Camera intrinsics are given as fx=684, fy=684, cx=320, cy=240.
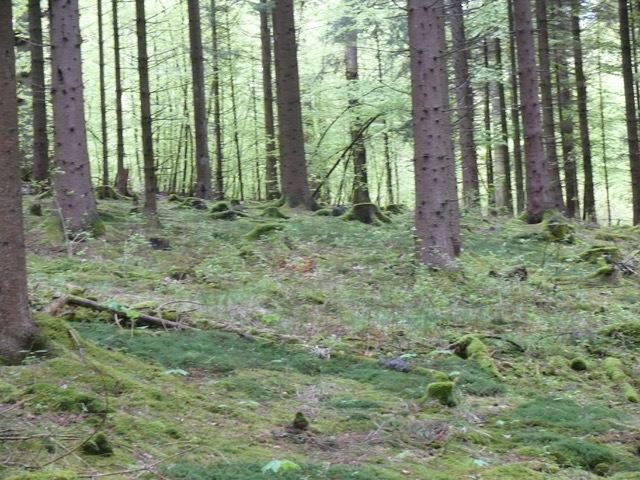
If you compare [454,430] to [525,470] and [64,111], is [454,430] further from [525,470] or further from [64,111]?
[64,111]

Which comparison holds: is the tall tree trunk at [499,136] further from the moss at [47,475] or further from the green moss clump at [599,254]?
the moss at [47,475]

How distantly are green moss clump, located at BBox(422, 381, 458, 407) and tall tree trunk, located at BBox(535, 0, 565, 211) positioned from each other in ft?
38.7

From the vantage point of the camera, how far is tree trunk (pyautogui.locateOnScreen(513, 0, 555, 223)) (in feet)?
47.3

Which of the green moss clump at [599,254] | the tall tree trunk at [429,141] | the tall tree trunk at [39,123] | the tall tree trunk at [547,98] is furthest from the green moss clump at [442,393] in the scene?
the tall tree trunk at [39,123]

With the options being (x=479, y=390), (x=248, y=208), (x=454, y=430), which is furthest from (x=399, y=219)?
(x=454, y=430)

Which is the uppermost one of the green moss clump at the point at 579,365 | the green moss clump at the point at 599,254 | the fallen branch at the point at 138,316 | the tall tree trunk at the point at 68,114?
the tall tree trunk at the point at 68,114

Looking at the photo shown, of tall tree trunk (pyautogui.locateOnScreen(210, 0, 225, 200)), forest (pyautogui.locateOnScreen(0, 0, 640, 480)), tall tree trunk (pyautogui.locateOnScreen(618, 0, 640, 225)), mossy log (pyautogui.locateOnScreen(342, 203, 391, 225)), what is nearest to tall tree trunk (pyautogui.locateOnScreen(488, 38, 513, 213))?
forest (pyautogui.locateOnScreen(0, 0, 640, 480))

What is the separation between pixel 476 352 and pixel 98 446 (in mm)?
4170

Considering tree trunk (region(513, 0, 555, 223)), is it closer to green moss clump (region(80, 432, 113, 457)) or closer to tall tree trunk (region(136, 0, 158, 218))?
tall tree trunk (region(136, 0, 158, 218))

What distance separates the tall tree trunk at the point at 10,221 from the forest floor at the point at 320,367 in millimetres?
223

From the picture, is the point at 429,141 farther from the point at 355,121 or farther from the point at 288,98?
the point at 355,121

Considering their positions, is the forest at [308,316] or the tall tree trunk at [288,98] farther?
the tall tree trunk at [288,98]

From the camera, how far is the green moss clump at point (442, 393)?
5.53 metres

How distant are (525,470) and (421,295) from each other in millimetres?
4899
